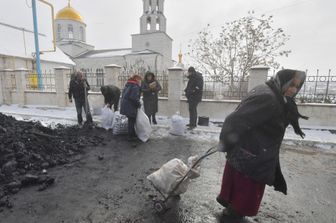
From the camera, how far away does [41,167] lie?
3.52m

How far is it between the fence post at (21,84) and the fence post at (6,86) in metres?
0.77

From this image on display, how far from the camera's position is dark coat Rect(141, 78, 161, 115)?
21.2ft

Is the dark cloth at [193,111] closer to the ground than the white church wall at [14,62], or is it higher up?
closer to the ground

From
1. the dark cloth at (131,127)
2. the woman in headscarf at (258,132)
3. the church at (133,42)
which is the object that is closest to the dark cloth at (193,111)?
the dark cloth at (131,127)

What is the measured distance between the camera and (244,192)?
6.61 feet

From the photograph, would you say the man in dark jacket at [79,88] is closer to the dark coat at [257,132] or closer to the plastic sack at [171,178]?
the plastic sack at [171,178]

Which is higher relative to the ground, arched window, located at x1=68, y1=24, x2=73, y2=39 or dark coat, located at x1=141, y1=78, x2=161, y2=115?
arched window, located at x1=68, y1=24, x2=73, y2=39

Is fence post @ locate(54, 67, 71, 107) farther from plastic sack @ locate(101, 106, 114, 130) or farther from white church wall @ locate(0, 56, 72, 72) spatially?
white church wall @ locate(0, 56, 72, 72)

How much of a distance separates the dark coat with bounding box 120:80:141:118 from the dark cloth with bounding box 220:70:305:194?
10.4 ft

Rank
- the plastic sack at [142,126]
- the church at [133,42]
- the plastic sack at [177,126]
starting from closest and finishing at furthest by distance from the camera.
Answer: the plastic sack at [142,126]
the plastic sack at [177,126]
the church at [133,42]

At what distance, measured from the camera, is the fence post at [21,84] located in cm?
1080

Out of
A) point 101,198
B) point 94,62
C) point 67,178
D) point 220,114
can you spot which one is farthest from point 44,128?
point 94,62

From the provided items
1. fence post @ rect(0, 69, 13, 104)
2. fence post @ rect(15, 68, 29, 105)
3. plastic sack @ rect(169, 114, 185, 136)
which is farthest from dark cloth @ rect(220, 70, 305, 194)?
fence post @ rect(0, 69, 13, 104)

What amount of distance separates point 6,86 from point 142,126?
35.9ft
